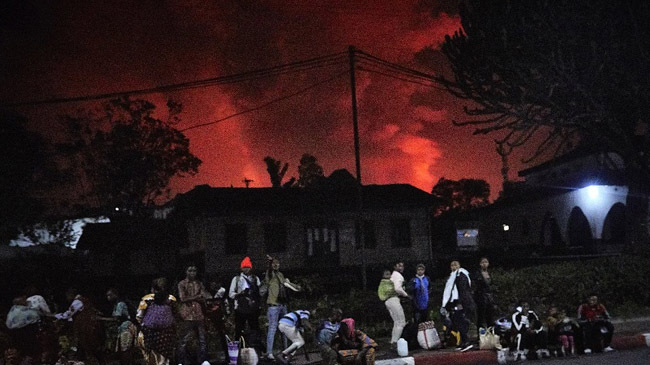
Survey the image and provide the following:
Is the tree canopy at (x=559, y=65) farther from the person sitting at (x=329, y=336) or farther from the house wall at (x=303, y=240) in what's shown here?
the house wall at (x=303, y=240)

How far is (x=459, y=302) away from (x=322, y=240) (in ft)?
73.8

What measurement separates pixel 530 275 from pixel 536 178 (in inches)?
1276

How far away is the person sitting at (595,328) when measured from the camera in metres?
10.7

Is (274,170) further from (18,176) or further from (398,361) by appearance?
(398,361)

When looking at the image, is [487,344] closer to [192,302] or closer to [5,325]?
[192,302]

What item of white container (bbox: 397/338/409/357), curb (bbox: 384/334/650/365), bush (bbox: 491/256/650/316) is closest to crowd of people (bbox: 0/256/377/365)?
curb (bbox: 384/334/650/365)

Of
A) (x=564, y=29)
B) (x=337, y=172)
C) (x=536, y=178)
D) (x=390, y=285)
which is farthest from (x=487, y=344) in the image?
(x=536, y=178)

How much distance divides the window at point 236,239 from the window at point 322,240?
358cm

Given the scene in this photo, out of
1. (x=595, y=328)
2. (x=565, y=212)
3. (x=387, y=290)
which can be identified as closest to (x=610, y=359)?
(x=595, y=328)

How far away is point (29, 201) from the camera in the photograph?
26.9 metres

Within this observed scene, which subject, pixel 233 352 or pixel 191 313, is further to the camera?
pixel 233 352

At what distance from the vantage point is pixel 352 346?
29.2 feet

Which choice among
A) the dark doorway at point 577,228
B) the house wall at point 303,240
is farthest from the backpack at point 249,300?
the dark doorway at point 577,228

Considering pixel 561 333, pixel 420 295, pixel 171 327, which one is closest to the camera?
pixel 171 327
